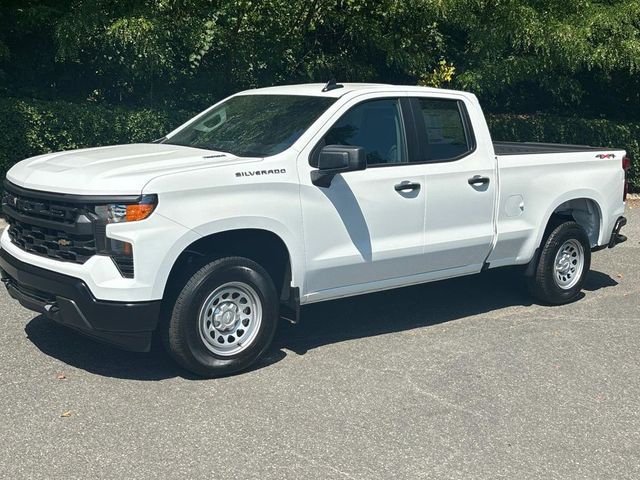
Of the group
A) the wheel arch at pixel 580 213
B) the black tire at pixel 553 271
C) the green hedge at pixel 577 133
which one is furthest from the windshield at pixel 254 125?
the green hedge at pixel 577 133

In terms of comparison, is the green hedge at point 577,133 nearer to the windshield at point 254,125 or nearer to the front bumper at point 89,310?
the windshield at point 254,125

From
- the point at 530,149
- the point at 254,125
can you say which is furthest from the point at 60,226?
the point at 530,149

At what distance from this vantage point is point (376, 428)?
5.04m

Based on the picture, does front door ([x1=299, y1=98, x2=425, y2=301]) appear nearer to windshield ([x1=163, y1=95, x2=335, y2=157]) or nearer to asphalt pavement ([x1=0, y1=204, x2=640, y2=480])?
windshield ([x1=163, y1=95, x2=335, y2=157])

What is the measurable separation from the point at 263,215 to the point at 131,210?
0.90m

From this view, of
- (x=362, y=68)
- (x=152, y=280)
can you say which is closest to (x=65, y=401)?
(x=152, y=280)

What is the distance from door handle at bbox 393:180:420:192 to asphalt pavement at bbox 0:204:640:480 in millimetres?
1167

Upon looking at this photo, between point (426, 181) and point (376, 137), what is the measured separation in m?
0.51

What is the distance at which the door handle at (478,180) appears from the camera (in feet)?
22.8

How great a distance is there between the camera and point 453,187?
268 inches

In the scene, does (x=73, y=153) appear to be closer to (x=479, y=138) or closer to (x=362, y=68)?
(x=479, y=138)

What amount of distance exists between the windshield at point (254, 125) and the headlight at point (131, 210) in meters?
1.02

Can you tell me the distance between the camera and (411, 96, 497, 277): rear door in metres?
6.73

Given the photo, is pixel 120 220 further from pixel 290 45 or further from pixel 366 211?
pixel 290 45
